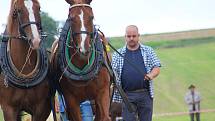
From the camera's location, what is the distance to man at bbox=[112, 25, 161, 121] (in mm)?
9734

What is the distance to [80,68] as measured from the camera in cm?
865

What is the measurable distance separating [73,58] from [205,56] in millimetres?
44542

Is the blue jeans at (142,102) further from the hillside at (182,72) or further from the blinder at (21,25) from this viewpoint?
the hillside at (182,72)

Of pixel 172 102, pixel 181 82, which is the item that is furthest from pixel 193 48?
pixel 172 102

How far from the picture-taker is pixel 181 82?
4419 cm

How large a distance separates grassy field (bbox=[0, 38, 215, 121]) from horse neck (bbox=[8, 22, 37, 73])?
27483 millimetres

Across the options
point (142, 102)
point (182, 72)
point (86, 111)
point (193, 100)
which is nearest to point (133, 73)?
point (142, 102)

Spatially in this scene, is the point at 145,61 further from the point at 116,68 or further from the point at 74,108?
the point at 74,108

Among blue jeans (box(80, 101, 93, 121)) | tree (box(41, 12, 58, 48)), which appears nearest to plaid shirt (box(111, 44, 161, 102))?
blue jeans (box(80, 101, 93, 121))

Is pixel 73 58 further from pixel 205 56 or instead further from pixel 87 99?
pixel 205 56

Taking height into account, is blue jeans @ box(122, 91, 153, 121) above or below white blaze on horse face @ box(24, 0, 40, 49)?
below

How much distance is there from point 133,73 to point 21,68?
1.93 m

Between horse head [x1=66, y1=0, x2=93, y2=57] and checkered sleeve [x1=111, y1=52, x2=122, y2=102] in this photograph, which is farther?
checkered sleeve [x1=111, y1=52, x2=122, y2=102]

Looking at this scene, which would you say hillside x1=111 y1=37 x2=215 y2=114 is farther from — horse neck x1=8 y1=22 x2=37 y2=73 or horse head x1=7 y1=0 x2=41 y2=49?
horse head x1=7 y1=0 x2=41 y2=49
